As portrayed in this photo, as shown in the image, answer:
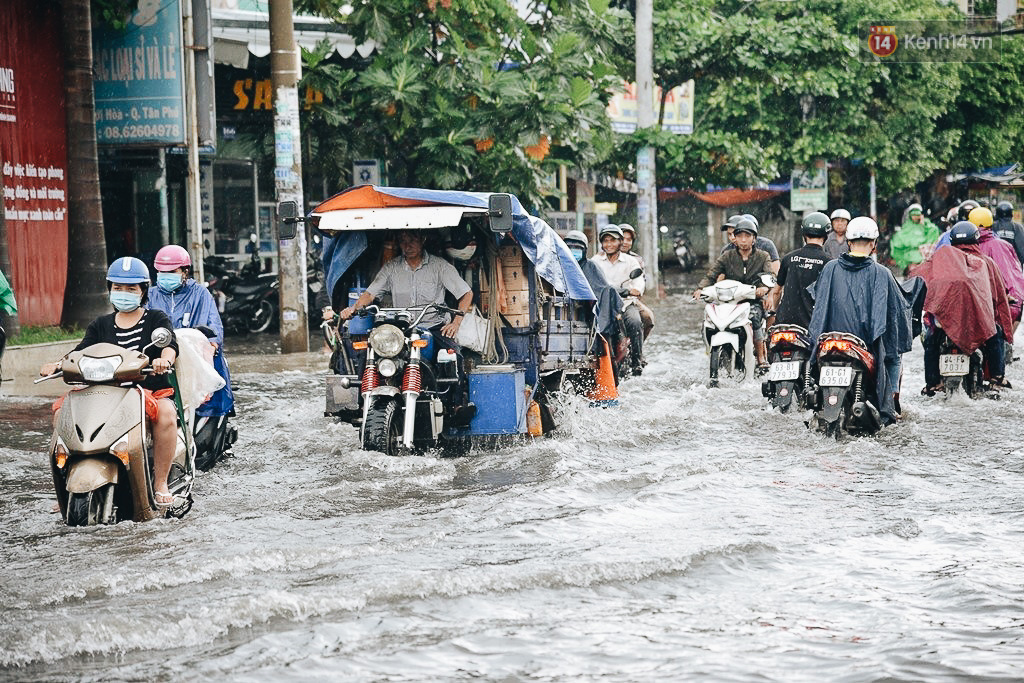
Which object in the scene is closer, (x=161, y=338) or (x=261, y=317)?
(x=161, y=338)

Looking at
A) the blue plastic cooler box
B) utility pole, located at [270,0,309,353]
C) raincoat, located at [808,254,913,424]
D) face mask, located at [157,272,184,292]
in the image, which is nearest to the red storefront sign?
utility pole, located at [270,0,309,353]

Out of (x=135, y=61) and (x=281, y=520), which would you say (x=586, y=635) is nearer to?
(x=281, y=520)

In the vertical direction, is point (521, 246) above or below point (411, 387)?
above

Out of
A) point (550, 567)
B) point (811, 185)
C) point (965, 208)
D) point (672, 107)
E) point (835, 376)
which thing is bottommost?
point (550, 567)

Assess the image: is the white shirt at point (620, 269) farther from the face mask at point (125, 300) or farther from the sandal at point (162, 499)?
the sandal at point (162, 499)

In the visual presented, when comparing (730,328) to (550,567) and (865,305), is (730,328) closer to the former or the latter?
(865,305)

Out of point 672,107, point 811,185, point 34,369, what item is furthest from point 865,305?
point 811,185

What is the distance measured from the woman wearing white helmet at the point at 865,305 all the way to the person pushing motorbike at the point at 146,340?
14.4 ft

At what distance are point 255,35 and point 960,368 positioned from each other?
1120cm

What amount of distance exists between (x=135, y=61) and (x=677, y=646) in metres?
12.4

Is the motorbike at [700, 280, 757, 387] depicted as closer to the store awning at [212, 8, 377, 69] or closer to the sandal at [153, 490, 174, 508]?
the sandal at [153, 490, 174, 508]

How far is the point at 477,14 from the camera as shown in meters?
18.2

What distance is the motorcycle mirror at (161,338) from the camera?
6.91m

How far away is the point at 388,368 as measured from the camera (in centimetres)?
873
